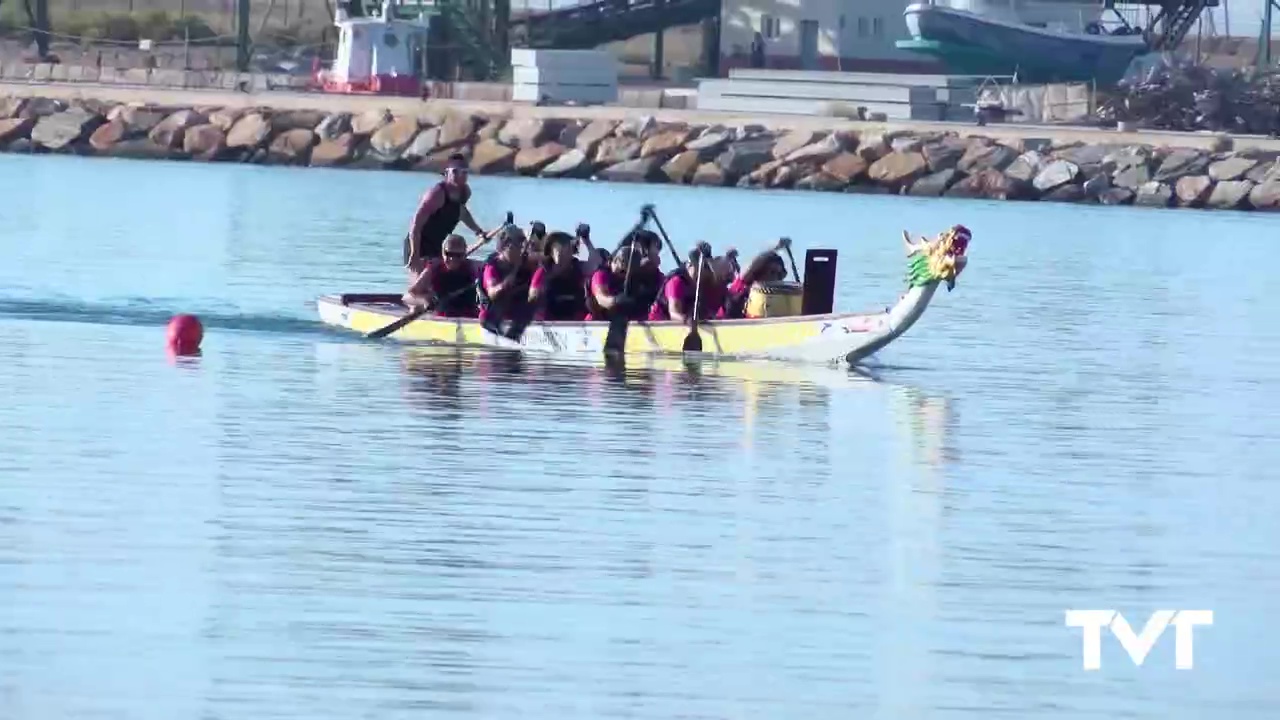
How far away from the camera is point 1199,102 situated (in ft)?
267

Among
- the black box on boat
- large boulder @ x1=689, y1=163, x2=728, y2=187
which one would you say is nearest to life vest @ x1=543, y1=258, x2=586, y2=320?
the black box on boat

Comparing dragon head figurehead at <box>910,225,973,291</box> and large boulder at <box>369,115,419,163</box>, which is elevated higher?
large boulder at <box>369,115,419,163</box>

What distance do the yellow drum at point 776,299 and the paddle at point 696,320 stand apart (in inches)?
24.8

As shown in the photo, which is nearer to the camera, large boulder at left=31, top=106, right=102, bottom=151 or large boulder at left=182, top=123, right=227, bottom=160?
large boulder at left=182, top=123, right=227, bottom=160

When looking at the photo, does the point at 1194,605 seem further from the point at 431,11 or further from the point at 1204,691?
the point at 431,11

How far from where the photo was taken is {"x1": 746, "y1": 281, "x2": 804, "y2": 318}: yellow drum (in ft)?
104

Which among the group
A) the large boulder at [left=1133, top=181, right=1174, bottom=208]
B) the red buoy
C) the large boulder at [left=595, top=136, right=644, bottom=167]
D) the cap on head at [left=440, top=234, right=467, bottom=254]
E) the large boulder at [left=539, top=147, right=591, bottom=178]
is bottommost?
the red buoy

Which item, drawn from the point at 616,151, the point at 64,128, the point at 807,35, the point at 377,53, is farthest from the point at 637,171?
the point at 807,35

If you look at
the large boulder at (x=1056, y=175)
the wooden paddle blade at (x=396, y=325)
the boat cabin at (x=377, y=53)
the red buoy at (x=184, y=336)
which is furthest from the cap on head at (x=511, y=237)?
the boat cabin at (x=377, y=53)

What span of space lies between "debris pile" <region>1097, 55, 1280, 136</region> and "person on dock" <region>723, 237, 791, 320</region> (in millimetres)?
49506

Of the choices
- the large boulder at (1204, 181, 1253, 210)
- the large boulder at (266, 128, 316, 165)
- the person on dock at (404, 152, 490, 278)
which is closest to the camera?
the person on dock at (404, 152, 490, 278)

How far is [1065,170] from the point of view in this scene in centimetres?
7050

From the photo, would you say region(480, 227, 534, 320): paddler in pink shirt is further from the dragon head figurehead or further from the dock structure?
the dock structure

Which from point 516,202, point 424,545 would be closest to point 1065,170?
point 516,202
